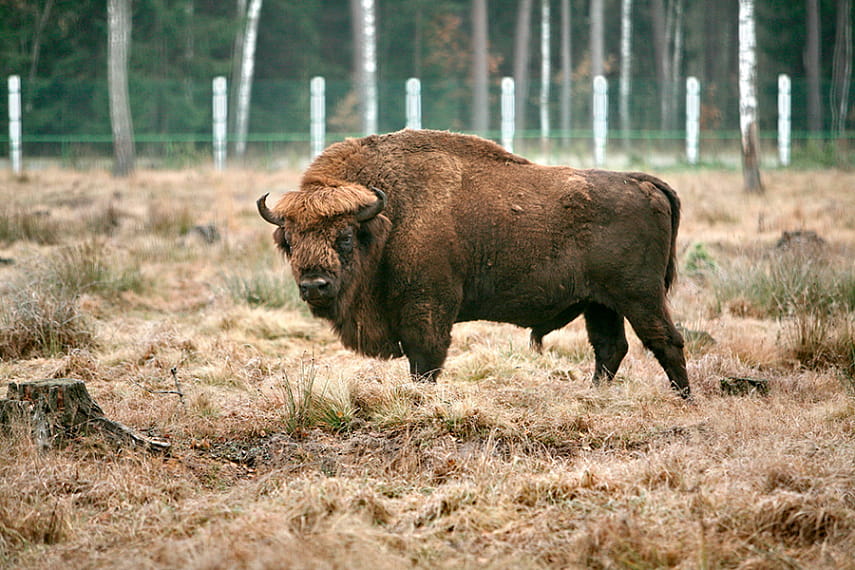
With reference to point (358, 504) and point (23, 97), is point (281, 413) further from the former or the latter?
point (23, 97)

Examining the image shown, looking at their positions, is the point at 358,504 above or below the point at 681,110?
below

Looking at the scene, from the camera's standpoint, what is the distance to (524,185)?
7.23 metres

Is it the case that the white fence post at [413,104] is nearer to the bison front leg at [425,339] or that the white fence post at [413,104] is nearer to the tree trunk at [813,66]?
the tree trunk at [813,66]

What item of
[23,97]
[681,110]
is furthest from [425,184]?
[681,110]

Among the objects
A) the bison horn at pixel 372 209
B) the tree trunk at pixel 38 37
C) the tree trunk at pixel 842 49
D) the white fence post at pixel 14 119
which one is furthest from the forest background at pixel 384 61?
the bison horn at pixel 372 209

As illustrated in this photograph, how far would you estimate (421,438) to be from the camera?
18.6 ft

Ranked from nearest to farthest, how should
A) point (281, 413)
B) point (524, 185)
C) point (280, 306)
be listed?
point (281, 413)
point (524, 185)
point (280, 306)

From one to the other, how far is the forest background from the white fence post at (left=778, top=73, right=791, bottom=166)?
0.77m

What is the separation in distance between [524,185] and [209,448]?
124 inches

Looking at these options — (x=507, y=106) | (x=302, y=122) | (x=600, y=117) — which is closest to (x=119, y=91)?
(x=302, y=122)

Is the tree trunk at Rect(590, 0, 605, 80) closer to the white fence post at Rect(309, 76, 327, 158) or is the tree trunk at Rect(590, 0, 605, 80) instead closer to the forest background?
the forest background

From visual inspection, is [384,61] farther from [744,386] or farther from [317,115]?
[744,386]

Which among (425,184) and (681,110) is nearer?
(425,184)

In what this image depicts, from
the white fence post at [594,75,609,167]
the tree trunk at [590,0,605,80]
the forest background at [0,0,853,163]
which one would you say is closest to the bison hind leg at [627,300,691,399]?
the white fence post at [594,75,609,167]
